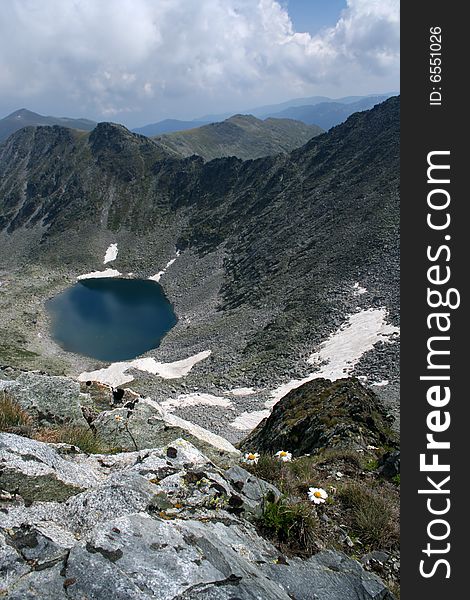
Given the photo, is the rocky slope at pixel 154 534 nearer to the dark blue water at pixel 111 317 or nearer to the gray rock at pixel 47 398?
the gray rock at pixel 47 398

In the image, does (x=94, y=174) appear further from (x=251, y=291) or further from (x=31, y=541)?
(x=31, y=541)

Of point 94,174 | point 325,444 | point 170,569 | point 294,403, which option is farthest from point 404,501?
point 94,174

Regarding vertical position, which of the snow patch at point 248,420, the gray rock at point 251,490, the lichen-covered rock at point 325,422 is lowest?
the snow patch at point 248,420

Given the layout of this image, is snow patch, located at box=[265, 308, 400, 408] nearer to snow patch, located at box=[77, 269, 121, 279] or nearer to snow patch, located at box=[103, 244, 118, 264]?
snow patch, located at box=[77, 269, 121, 279]

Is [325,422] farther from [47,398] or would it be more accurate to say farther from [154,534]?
[154,534]

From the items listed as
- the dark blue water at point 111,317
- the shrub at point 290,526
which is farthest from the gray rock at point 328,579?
the dark blue water at point 111,317

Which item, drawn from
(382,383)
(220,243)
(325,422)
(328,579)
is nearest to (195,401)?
(382,383)
